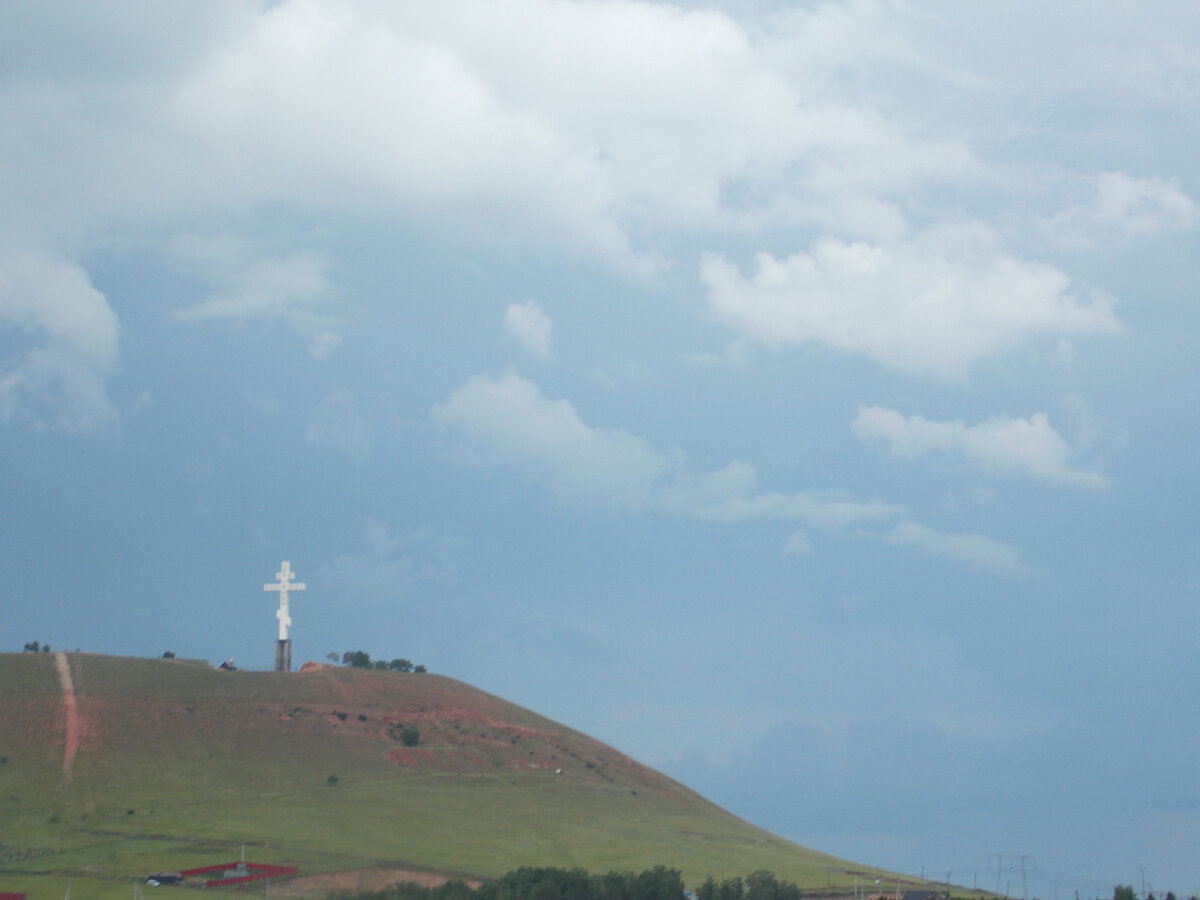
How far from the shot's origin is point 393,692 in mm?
131000

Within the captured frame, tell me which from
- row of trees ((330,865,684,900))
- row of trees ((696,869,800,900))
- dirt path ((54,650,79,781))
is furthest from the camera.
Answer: dirt path ((54,650,79,781))

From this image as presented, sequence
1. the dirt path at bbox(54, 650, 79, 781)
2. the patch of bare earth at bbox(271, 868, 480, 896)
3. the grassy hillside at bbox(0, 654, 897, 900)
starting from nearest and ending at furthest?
the patch of bare earth at bbox(271, 868, 480, 896), the grassy hillside at bbox(0, 654, 897, 900), the dirt path at bbox(54, 650, 79, 781)

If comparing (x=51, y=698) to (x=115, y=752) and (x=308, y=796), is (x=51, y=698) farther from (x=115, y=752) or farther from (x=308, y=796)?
(x=308, y=796)

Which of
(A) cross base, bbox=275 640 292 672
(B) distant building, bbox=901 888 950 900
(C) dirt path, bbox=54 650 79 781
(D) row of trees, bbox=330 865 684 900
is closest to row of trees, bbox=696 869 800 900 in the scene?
(D) row of trees, bbox=330 865 684 900

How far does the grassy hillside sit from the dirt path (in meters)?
0.49

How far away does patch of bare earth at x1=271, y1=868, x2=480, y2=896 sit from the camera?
79.2 meters

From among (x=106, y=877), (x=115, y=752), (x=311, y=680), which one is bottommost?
(x=106, y=877)

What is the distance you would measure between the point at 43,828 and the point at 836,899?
2163 inches

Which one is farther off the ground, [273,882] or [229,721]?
[229,721]

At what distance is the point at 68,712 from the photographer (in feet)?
350

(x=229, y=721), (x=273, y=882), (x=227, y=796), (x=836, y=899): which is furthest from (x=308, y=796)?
(x=836, y=899)

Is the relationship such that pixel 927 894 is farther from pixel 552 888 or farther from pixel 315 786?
pixel 315 786

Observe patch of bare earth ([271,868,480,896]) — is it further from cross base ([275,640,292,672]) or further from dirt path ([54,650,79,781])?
cross base ([275,640,292,672])

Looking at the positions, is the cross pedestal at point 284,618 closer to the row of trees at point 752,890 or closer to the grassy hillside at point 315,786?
the grassy hillside at point 315,786
